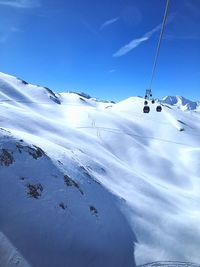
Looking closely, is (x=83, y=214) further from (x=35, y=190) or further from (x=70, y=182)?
(x=35, y=190)

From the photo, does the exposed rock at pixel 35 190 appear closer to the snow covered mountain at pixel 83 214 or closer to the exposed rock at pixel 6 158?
the snow covered mountain at pixel 83 214

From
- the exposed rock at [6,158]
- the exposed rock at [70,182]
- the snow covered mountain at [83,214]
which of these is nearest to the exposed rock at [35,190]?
the snow covered mountain at [83,214]

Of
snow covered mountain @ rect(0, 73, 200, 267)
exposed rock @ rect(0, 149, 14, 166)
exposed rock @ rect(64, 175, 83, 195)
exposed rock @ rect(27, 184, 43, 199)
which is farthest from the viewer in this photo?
exposed rock @ rect(64, 175, 83, 195)

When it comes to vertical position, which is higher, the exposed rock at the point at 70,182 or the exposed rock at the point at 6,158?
the exposed rock at the point at 6,158

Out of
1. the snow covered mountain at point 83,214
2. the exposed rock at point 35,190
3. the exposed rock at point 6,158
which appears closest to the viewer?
the snow covered mountain at point 83,214

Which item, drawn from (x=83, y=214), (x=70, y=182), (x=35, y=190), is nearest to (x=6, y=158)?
(x=35, y=190)

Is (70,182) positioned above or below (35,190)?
above

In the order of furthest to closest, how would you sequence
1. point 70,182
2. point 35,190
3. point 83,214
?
1. point 70,182
2. point 83,214
3. point 35,190

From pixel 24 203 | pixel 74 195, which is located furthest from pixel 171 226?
pixel 24 203

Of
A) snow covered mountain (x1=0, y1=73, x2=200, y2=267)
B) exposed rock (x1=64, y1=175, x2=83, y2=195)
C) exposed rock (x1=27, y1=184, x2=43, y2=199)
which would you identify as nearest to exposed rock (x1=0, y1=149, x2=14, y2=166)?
snow covered mountain (x1=0, y1=73, x2=200, y2=267)

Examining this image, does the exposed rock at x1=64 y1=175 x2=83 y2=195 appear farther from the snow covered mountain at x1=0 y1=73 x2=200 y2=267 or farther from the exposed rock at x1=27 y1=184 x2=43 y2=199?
the exposed rock at x1=27 y1=184 x2=43 y2=199

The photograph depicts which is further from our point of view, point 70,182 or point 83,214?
point 70,182

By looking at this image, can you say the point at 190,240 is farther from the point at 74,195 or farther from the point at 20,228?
the point at 20,228
